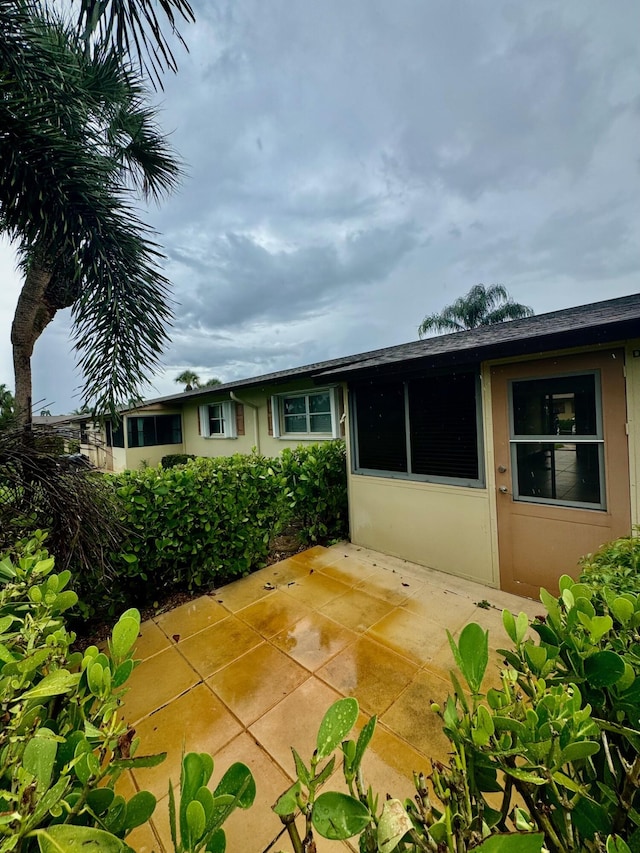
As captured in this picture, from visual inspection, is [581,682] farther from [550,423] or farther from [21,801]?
[550,423]

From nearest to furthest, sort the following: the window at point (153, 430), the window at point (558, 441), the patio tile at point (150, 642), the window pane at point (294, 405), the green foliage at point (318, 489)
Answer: the patio tile at point (150, 642) → the window at point (558, 441) → the green foliage at point (318, 489) → the window pane at point (294, 405) → the window at point (153, 430)

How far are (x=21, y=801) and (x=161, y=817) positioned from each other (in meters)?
1.66

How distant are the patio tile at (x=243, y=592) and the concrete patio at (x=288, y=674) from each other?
2 centimetres

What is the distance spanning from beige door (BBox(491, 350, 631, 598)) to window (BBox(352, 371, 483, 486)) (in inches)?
11.8

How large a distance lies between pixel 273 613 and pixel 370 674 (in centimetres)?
115

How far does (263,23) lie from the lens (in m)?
4.80

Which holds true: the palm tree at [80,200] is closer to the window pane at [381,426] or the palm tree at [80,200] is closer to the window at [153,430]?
the window pane at [381,426]

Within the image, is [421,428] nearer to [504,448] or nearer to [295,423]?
[504,448]

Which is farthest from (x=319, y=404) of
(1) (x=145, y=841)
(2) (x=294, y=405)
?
(1) (x=145, y=841)

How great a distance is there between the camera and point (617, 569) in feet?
5.87

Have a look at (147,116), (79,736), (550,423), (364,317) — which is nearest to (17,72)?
(147,116)

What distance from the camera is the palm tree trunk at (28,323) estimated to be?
17.5ft

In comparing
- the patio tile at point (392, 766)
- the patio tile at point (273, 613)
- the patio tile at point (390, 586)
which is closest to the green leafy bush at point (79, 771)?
the patio tile at point (392, 766)

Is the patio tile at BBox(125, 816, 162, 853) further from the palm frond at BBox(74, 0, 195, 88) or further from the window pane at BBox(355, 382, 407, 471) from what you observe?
the palm frond at BBox(74, 0, 195, 88)
